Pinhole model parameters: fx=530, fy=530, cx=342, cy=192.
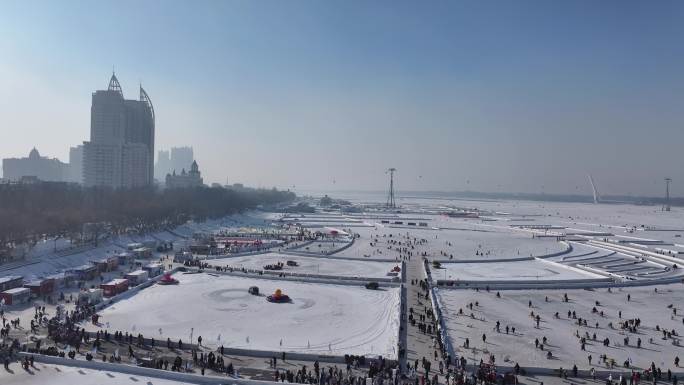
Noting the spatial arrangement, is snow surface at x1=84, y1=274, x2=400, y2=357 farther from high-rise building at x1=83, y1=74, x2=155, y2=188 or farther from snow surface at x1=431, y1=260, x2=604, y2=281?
high-rise building at x1=83, y1=74, x2=155, y2=188

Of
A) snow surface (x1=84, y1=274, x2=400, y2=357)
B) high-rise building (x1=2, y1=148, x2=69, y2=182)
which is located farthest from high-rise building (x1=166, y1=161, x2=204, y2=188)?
snow surface (x1=84, y1=274, x2=400, y2=357)

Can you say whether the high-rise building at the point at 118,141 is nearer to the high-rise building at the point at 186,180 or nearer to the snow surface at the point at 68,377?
the high-rise building at the point at 186,180

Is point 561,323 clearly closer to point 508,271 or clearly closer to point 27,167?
point 508,271

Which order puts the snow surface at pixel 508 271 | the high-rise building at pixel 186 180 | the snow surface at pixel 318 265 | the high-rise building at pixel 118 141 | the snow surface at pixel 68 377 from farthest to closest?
the high-rise building at pixel 186 180 → the high-rise building at pixel 118 141 → the snow surface at pixel 318 265 → the snow surface at pixel 508 271 → the snow surface at pixel 68 377

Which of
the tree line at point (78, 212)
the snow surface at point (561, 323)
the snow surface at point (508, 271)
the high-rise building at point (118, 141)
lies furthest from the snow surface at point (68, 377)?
the high-rise building at point (118, 141)

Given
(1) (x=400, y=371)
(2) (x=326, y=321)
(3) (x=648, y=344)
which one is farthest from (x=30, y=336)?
(3) (x=648, y=344)
